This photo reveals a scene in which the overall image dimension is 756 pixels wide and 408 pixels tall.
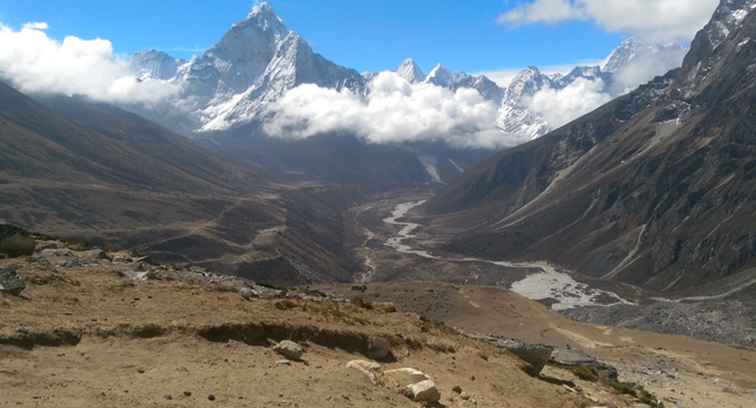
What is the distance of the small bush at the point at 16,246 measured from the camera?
39500 millimetres

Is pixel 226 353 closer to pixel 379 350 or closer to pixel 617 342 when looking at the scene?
pixel 379 350

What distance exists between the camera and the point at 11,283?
2831cm

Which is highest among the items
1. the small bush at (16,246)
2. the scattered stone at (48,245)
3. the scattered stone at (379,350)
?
the small bush at (16,246)

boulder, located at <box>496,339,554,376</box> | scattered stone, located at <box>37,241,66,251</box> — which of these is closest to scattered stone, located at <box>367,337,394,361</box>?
boulder, located at <box>496,339,554,376</box>

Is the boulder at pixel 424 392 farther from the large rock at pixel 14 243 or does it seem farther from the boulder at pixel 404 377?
the large rock at pixel 14 243

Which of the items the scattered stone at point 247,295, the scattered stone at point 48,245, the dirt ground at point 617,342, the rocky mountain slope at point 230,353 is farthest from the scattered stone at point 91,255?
the dirt ground at point 617,342

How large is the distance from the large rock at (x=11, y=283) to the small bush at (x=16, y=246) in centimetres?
1116

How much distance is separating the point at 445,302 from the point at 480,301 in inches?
243

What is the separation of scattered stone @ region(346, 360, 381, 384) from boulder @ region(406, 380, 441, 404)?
1605 millimetres

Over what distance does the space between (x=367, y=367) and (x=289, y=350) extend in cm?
345

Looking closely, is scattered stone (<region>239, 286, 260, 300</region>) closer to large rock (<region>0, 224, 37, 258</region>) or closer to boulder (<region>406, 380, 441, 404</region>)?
boulder (<region>406, 380, 441, 404</region>)

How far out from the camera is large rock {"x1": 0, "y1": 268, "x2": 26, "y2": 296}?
27.9m

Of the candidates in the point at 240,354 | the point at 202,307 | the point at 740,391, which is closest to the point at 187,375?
the point at 240,354

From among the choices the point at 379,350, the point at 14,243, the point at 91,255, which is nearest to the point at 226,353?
the point at 379,350
